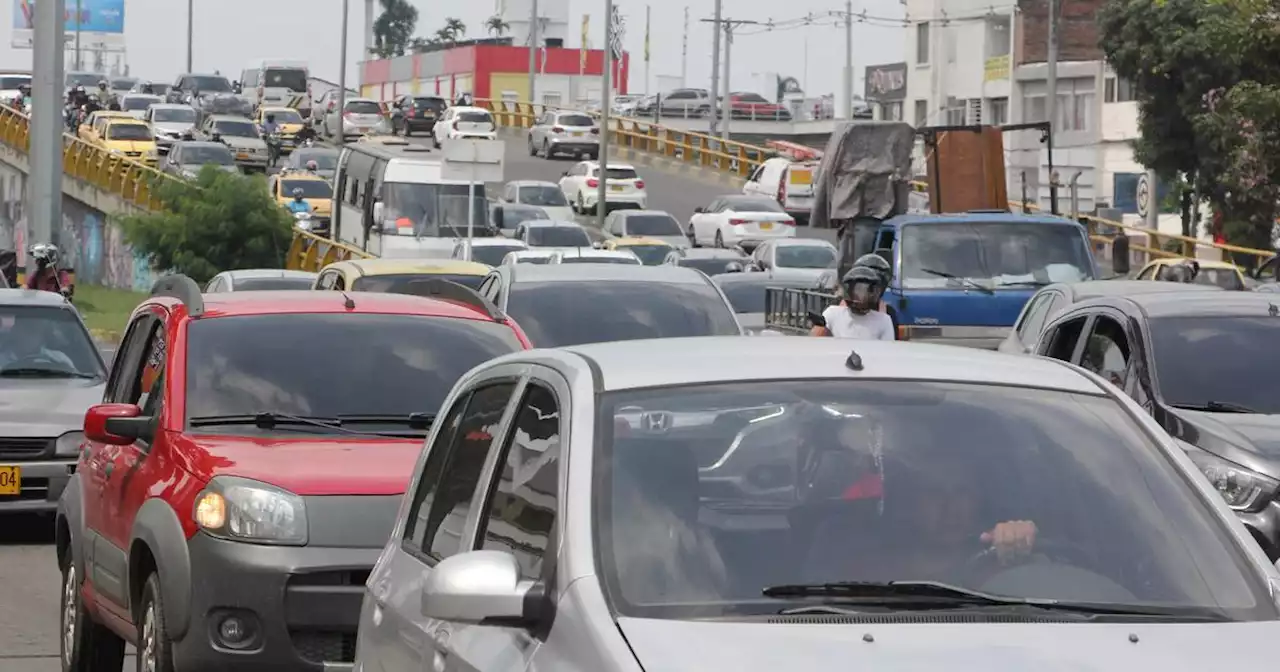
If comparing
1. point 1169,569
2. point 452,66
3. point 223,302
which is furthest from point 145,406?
point 452,66

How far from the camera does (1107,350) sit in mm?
11906

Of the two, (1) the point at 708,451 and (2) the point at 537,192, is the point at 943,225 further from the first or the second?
(2) the point at 537,192

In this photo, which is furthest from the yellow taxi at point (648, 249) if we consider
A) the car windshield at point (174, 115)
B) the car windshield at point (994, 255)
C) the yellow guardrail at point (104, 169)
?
the car windshield at point (174, 115)

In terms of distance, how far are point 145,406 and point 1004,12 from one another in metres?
77.5

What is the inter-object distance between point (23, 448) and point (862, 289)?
5108 millimetres

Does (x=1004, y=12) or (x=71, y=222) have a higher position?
(x=1004, y=12)

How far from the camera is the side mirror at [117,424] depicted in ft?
27.9

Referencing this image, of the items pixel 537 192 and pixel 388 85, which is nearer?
pixel 537 192

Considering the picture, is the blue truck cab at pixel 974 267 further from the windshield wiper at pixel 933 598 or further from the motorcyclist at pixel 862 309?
the windshield wiper at pixel 933 598

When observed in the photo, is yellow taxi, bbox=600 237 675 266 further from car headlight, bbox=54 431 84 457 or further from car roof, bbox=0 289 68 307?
car headlight, bbox=54 431 84 457

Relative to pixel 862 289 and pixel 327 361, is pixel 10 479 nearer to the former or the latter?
pixel 862 289

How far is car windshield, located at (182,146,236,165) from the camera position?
5877cm

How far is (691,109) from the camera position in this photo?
107375 mm

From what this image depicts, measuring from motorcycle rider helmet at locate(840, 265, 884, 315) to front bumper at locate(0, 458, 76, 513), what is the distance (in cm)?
473
